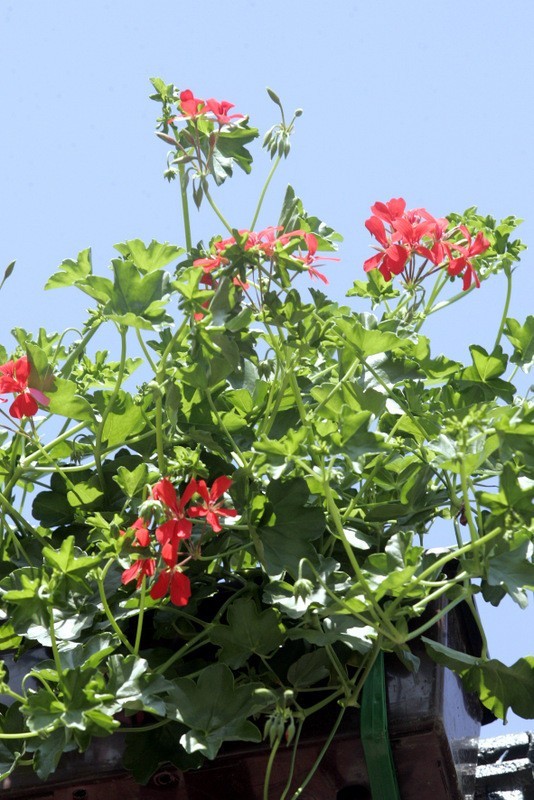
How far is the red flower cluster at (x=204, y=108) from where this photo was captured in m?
1.26

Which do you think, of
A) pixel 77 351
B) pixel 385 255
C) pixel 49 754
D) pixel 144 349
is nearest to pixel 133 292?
pixel 144 349

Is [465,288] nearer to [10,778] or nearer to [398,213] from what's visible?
[398,213]

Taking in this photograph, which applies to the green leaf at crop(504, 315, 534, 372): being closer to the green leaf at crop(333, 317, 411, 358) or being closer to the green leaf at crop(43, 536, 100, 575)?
the green leaf at crop(333, 317, 411, 358)

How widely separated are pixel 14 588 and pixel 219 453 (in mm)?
217

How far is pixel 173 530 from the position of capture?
1071 mm

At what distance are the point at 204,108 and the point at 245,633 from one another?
507 millimetres

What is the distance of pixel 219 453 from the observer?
119 centimetres

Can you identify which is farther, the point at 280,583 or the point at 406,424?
the point at 406,424

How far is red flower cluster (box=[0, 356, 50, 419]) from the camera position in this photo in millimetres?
1208

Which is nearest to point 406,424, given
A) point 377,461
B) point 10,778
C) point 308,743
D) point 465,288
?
point 377,461

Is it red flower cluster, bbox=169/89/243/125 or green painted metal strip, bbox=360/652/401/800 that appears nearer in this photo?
green painted metal strip, bbox=360/652/401/800

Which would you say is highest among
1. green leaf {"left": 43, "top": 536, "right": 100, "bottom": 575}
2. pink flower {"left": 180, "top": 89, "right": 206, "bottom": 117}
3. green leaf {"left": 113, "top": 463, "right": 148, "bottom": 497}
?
pink flower {"left": 180, "top": 89, "right": 206, "bottom": 117}

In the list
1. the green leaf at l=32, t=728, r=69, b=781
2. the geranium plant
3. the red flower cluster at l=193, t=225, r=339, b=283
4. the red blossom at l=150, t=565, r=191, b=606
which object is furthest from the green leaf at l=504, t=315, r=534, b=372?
the green leaf at l=32, t=728, r=69, b=781

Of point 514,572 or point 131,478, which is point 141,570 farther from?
point 514,572
